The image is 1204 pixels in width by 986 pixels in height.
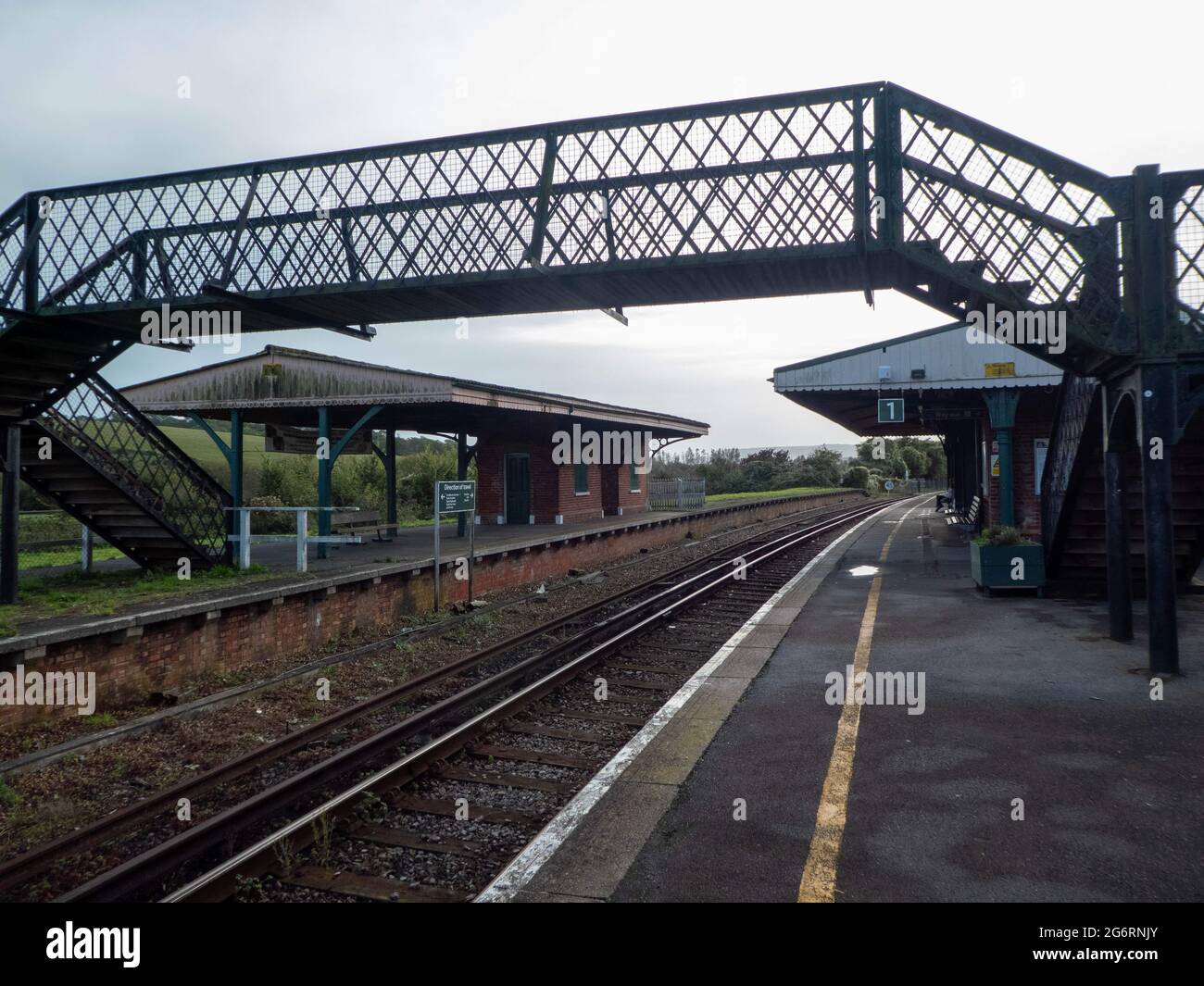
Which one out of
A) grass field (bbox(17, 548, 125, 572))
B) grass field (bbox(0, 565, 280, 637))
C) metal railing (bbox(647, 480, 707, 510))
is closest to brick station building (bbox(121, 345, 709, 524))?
grass field (bbox(0, 565, 280, 637))

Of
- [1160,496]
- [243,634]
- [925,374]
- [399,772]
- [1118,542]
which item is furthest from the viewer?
[925,374]

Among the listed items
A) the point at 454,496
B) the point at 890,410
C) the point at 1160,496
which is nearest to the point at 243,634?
the point at 454,496

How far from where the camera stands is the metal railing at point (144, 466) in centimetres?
1086

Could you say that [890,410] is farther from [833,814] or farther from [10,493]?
[10,493]

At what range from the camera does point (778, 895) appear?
363 centimetres

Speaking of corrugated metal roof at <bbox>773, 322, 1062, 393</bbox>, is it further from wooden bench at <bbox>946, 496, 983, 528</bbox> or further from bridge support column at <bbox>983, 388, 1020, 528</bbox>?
wooden bench at <bbox>946, 496, 983, 528</bbox>

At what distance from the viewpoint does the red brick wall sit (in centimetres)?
736

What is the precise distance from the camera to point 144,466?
11.7 m

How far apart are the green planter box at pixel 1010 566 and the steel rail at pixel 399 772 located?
4924 mm

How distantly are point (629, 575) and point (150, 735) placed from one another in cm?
1123

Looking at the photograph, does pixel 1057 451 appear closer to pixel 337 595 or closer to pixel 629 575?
pixel 629 575

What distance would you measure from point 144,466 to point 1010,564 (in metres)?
13.0

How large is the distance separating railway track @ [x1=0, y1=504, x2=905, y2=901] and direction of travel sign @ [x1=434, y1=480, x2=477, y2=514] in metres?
3.07
